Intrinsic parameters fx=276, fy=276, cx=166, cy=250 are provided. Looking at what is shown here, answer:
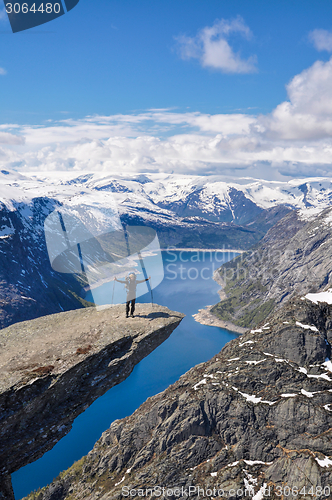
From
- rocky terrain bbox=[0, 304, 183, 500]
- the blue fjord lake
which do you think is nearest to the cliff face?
the blue fjord lake

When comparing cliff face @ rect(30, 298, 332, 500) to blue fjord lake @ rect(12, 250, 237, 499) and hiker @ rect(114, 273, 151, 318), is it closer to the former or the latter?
blue fjord lake @ rect(12, 250, 237, 499)

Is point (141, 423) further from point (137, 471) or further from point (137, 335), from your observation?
point (137, 335)

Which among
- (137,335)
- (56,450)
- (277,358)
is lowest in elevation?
(56,450)

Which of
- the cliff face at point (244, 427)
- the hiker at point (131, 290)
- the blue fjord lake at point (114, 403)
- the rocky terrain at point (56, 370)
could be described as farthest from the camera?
the blue fjord lake at point (114, 403)

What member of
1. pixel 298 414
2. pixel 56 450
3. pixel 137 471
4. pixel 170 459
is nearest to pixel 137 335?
pixel 298 414
